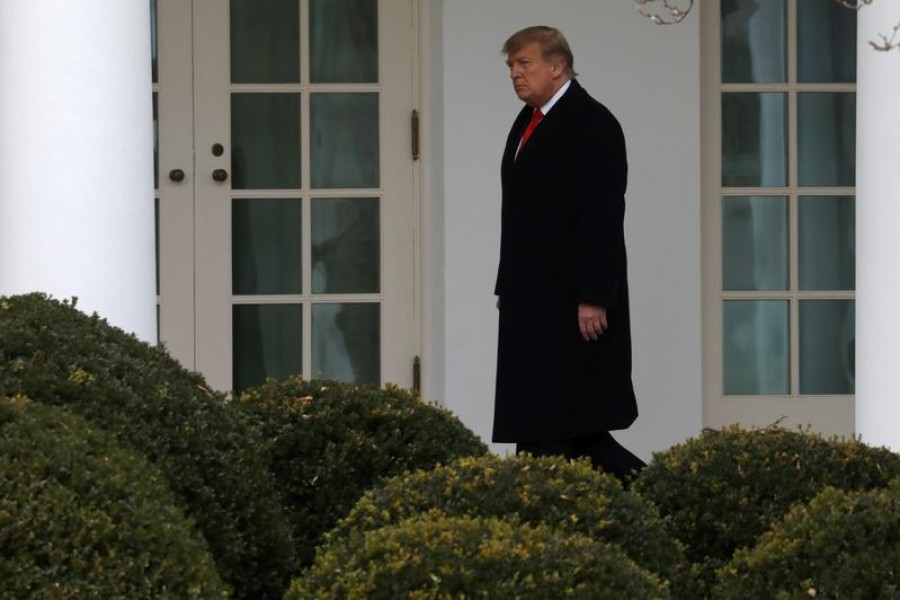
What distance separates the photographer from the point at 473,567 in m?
3.87

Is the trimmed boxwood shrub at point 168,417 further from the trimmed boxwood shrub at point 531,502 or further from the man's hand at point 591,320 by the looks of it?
the man's hand at point 591,320

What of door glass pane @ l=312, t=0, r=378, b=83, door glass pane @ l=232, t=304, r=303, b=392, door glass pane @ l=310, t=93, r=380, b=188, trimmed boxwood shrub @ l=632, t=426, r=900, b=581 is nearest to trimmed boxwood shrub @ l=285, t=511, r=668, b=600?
trimmed boxwood shrub @ l=632, t=426, r=900, b=581

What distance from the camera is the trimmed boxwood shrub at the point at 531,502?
4.39 meters

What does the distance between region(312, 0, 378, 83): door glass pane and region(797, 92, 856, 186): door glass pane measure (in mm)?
1828

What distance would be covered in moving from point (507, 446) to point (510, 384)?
1599 millimetres

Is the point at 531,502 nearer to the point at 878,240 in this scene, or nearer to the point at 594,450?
the point at 878,240

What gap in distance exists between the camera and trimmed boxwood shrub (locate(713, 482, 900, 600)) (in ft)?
13.4

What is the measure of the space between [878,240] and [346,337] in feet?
10.8

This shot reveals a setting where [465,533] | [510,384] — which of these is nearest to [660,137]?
[510,384]

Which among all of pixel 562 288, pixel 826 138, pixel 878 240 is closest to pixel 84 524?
pixel 878 240

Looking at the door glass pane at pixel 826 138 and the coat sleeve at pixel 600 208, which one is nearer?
the coat sleeve at pixel 600 208

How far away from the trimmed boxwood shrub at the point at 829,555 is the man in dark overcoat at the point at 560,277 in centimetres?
229

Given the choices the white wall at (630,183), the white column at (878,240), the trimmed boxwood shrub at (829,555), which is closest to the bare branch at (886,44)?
the white column at (878,240)

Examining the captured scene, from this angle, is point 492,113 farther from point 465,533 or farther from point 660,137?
point 465,533
